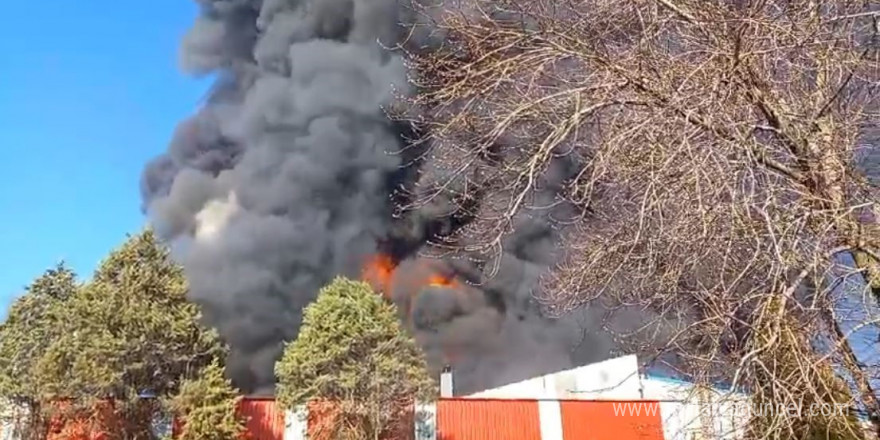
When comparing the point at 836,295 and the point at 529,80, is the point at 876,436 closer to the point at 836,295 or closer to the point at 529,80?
the point at 836,295

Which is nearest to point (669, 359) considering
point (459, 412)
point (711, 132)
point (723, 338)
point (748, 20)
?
point (723, 338)

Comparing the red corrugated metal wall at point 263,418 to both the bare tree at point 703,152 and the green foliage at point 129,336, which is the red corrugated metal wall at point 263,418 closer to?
the green foliage at point 129,336

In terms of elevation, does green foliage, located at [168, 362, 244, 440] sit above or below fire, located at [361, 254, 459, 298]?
below

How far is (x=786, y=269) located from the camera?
11.3 ft

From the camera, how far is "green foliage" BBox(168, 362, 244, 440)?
15930 millimetres

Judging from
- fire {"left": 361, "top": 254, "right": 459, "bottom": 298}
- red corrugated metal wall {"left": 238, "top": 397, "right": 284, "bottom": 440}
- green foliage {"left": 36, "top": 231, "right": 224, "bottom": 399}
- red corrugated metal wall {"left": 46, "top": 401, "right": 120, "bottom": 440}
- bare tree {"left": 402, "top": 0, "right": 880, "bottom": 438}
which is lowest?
bare tree {"left": 402, "top": 0, "right": 880, "bottom": 438}

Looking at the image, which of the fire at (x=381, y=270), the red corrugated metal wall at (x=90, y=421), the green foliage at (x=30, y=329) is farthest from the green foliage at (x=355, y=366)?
the fire at (x=381, y=270)

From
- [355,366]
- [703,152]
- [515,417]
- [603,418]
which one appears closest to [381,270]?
[515,417]

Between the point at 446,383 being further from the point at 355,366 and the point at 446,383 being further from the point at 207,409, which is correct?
the point at 207,409

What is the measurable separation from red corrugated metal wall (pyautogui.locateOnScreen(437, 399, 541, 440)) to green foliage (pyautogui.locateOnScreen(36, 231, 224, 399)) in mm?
6780

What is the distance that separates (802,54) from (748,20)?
0.56m

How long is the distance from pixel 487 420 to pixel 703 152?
19490 mm

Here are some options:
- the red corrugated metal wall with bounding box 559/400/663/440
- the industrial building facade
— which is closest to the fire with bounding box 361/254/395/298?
the industrial building facade

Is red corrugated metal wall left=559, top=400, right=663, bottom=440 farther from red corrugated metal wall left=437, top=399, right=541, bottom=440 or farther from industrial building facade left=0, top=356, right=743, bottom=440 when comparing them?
red corrugated metal wall left=437, top=399, right=541, bottom=440
